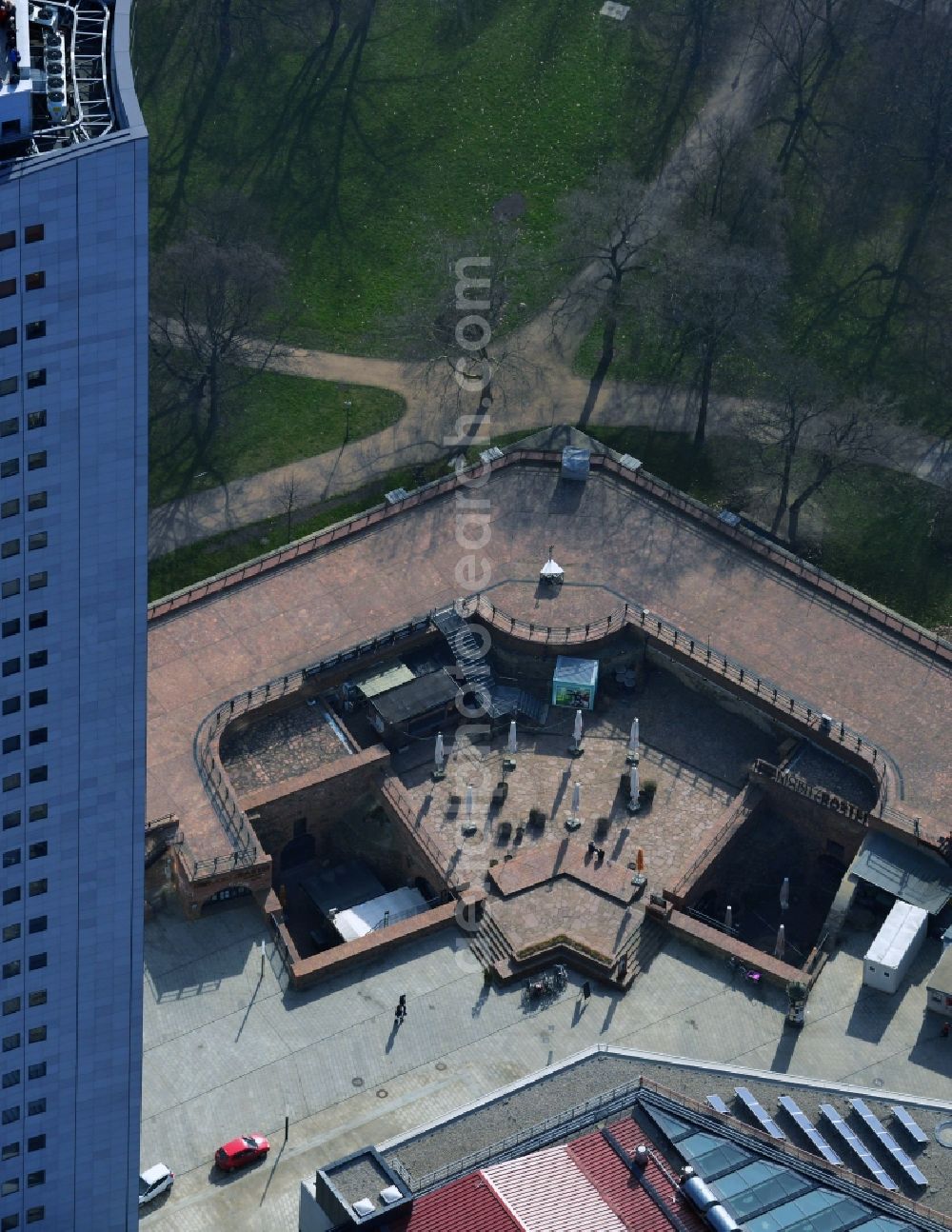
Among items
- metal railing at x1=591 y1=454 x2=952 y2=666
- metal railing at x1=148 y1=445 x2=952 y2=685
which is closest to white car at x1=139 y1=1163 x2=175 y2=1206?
metal railing at x1=148 y1=445 x2=952 y2=685

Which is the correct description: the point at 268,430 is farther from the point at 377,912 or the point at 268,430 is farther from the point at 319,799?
the point at 377,912

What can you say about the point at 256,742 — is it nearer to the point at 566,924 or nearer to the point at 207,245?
the point at 566,924

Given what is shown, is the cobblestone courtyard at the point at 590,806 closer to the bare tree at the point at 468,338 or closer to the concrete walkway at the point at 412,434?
the concrete walkway at the point at 412,434

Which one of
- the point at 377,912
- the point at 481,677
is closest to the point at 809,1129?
the point at 377,912

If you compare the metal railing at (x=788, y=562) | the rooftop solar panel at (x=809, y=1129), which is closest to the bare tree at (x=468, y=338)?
the metal railing at (x=788, y=562)

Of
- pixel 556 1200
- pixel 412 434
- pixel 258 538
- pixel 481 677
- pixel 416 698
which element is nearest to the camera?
pixel 556 1200

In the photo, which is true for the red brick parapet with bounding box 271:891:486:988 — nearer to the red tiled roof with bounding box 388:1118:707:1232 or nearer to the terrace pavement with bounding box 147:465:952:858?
the terrace pavement with bounding box 147:465:952:858

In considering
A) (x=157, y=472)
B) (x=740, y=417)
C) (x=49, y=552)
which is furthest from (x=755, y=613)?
(x=49, y=552)
